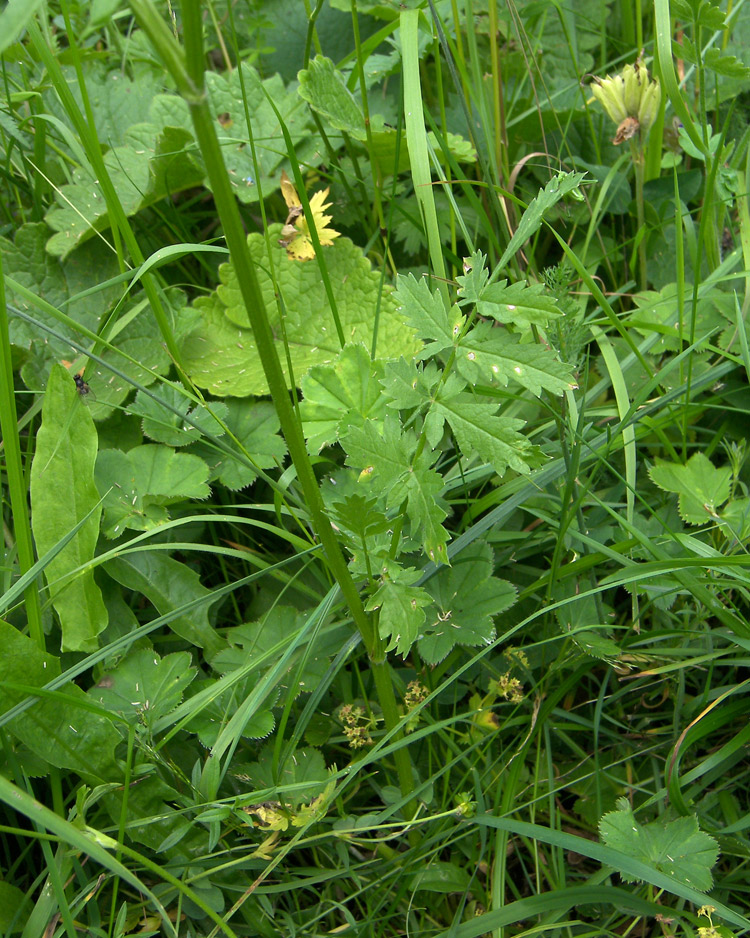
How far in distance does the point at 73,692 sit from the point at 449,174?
57.4 inches

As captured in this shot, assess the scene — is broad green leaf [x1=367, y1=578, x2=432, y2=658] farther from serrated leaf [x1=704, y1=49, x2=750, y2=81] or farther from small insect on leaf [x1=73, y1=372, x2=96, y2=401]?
serrated leaf [x1=704, y1=49, x2=750, y2=81]

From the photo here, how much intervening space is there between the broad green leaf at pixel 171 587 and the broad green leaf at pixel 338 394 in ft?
1.20

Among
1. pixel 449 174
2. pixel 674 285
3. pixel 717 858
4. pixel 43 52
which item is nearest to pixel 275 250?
pixel 449 174

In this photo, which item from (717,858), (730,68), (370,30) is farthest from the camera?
(370,30)

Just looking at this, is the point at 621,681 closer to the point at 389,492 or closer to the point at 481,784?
the point at 481,784

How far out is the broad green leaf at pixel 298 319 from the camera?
1784 mm

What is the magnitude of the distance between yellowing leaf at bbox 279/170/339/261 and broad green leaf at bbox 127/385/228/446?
1.44ft

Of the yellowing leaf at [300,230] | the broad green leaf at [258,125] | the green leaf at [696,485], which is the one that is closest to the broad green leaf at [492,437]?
the green leaf at [696,485]

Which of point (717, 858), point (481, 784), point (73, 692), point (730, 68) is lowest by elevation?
point (717, 858)

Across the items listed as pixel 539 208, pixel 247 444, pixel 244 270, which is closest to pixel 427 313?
pixel 539 208

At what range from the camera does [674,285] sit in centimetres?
179

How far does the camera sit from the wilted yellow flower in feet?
5.31

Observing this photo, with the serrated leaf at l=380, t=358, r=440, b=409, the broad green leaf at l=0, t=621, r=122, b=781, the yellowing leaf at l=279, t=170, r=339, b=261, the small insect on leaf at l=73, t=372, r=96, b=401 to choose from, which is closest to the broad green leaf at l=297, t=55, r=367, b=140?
the yellowing leaf at l=279, t=170, r=339, b=261

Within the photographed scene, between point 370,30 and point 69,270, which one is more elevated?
point 370,30
